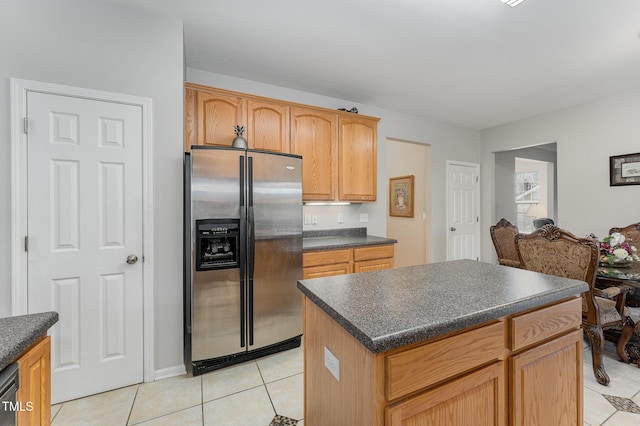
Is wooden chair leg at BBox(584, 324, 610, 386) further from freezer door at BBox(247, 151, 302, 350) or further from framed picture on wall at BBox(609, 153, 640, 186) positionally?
framed picture on wall at BBox(609, 153, 640, 186)

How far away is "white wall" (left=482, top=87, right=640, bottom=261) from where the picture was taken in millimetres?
3459

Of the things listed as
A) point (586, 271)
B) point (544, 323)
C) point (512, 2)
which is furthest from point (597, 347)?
point (512, 2)

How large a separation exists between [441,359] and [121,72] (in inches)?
100

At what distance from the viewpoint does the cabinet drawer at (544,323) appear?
44.0 inches

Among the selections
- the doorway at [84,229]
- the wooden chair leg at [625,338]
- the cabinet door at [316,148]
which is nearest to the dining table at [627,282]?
the wooden chair leg at [625,338]

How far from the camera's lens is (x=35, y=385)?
3.10ft

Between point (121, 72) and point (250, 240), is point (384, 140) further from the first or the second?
point (121, 72)

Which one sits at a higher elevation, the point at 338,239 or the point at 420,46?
the point at 420,46

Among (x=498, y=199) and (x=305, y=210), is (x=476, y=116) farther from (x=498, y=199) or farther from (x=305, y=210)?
(x=305, y=210)

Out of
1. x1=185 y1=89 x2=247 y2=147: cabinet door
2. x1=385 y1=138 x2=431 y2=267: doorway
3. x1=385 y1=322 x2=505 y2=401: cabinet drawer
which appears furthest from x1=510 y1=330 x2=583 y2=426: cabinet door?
x1=385 y1=138 x2=431 y2=267: doorway

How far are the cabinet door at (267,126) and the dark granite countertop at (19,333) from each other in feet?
6.73

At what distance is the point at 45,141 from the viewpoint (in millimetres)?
1809

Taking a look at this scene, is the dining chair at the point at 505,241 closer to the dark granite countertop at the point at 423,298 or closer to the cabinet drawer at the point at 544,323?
the dark granite countertop at the point at 423,298

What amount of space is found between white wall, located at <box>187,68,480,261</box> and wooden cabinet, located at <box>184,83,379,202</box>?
15.8 inches
